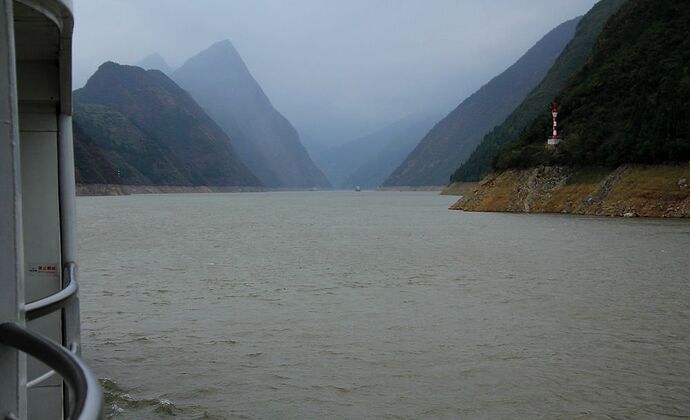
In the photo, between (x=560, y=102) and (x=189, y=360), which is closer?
(x=189, y=360)

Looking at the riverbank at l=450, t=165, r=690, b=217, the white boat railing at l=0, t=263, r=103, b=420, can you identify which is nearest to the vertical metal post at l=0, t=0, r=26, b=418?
the white boat railing at l=0, t=263, r=103, b=420

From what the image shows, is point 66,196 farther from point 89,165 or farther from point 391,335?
point 89,165

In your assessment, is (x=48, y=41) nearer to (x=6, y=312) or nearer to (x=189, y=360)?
(x=6, y=312)

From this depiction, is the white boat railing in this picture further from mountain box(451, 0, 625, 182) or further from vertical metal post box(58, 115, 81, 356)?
mountain box(451, 0, 625, 182)

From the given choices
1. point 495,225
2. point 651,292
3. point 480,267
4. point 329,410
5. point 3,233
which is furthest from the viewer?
point 495,225

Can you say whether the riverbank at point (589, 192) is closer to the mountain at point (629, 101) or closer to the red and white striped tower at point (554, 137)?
the mountain at point (629, 101)

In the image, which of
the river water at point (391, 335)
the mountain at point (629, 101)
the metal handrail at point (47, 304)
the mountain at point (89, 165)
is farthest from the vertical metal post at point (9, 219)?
the mountain at point (89, 165)

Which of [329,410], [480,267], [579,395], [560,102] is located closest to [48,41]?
[329,410]

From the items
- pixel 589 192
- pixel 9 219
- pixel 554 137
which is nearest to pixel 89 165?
pixel 554 137
